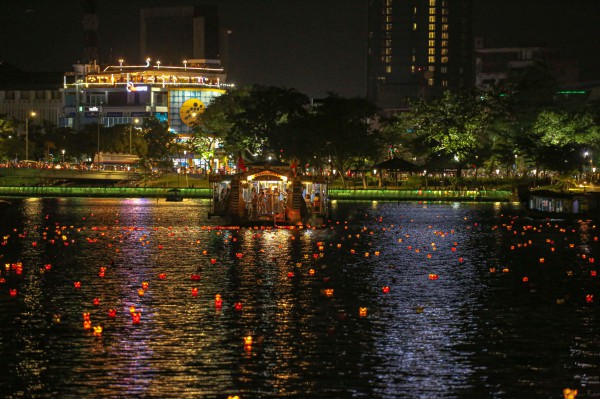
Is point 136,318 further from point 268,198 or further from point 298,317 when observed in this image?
point 268,198

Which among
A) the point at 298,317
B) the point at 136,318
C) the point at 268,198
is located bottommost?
the point at 298,317

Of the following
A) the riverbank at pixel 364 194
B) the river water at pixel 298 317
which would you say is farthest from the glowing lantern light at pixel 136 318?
the riverbank at pixel 364 194

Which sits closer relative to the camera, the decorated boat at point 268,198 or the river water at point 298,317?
the river water at point 298,317

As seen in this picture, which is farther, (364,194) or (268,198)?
(364,194)

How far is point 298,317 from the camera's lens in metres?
34.0

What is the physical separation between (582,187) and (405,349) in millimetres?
102589

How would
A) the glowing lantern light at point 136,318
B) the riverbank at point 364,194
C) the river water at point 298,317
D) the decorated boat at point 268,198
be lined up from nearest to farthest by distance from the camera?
the river water at point 298,317
the glowing lantern light at point 136,318
the decorated boat at point 268,198
the riverbank at point 364,194

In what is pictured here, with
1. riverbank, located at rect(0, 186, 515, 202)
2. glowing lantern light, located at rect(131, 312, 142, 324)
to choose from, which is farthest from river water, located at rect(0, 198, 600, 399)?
riverbank, located at rect(0, 186, 515, 202)

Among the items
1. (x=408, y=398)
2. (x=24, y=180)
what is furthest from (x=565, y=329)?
(x=24, y=180)

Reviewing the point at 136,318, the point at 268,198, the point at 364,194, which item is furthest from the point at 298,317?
the point at 364,194

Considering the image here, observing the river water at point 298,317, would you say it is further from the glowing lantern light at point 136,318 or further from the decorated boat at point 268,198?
the decorated boat at point 268,198

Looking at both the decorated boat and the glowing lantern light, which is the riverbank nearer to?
the decorated boat

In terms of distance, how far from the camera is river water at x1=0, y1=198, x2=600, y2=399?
25.0m

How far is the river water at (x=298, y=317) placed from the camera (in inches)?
985
